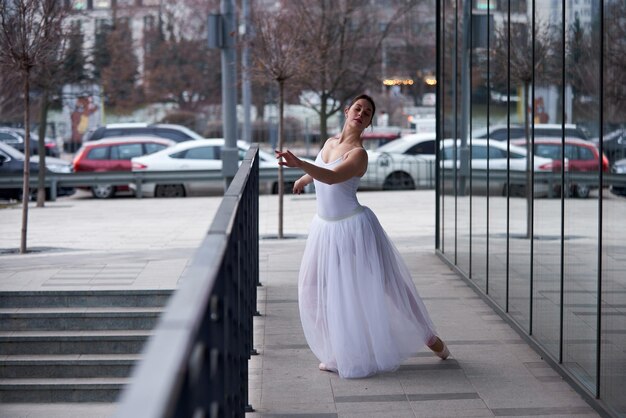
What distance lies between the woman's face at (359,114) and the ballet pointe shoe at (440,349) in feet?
4.66

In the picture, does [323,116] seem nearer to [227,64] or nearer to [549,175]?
[227,64]

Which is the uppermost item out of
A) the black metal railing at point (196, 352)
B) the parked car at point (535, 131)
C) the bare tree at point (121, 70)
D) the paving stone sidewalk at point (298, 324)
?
the bare tree at point (121, 70)

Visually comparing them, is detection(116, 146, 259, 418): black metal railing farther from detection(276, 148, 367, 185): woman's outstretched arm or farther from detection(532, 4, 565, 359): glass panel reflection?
detection(532, 4, 565, 359): glass panel reflection

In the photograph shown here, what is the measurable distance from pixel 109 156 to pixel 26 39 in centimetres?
1283

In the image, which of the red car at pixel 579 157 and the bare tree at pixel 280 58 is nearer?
the red car at pixel 579 157

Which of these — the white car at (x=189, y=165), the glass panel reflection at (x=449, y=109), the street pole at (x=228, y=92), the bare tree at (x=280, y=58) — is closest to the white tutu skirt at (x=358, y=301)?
the glass panel reflection at (x=449, y=109)

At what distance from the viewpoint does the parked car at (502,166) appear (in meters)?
7.82

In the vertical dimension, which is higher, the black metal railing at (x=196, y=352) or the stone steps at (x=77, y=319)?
the black metal railing at (x=196, y=352)

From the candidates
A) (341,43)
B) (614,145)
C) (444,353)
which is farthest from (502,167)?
(341,43)

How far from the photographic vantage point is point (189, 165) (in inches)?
1072

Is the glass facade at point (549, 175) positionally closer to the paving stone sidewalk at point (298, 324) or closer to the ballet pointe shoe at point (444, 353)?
the paving stone sidewalk at point (298, 324)

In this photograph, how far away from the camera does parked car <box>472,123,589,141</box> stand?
699cm

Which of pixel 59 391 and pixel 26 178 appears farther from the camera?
pixel 26 178

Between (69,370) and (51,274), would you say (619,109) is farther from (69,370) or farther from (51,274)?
(51,274)
